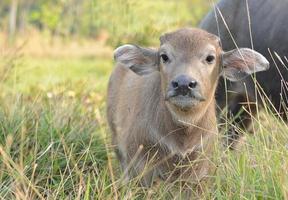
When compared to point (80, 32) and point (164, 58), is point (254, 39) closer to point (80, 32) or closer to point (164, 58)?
point (164, 58)

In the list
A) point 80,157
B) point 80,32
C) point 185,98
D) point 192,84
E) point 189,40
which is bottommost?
point 80,32

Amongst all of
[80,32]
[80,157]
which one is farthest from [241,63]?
[80,32]

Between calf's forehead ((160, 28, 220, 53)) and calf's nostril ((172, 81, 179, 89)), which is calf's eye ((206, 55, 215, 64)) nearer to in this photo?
calf's forehead ((160, 28, 220, 53))

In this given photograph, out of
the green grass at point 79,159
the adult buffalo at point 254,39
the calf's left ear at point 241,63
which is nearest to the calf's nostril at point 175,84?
the green grass at point 79,159

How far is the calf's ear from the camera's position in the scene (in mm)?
5789

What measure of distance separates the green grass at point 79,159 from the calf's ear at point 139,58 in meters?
0.63

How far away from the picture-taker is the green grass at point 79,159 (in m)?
5.03

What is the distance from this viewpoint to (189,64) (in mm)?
5336

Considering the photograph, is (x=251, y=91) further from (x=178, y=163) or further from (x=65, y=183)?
(x=65, y=183)

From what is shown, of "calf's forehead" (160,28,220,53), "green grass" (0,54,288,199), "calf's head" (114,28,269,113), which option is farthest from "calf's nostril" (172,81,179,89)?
"green grass" (0,54,288,199)

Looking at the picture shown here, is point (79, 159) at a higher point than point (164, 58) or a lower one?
lower

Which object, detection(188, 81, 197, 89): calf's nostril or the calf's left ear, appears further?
the calf's left ear

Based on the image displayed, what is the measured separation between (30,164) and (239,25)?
2.59m

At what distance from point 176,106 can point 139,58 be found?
57 centimetres
